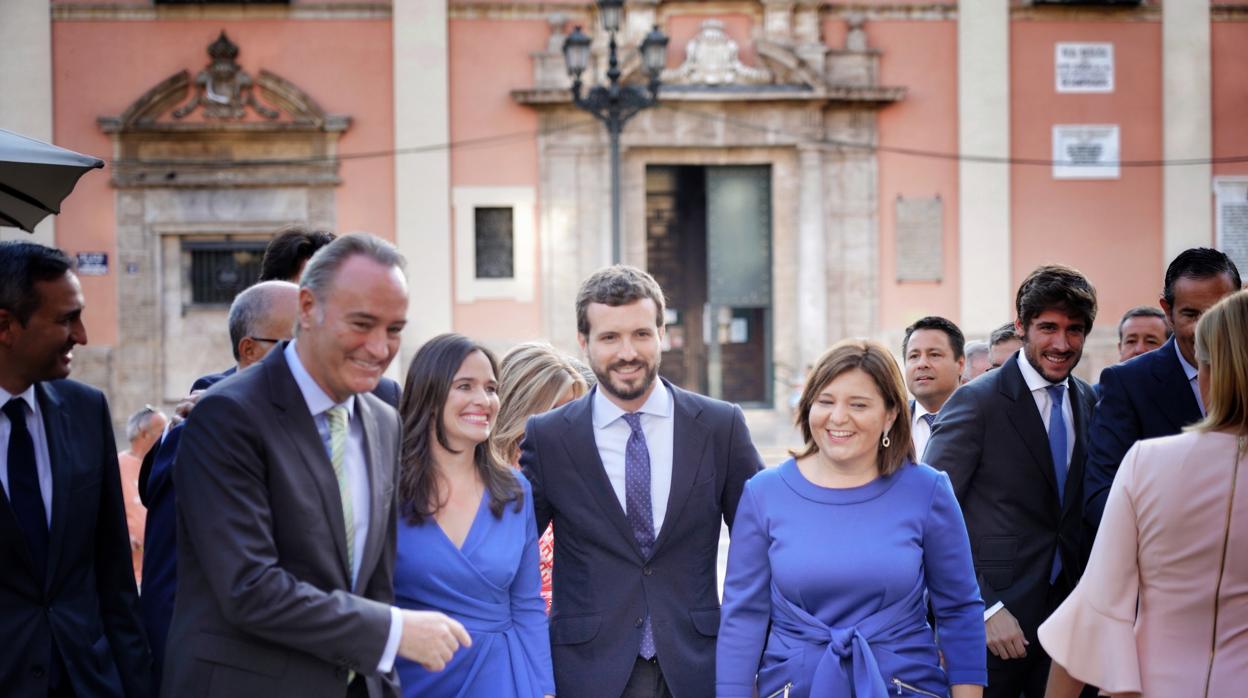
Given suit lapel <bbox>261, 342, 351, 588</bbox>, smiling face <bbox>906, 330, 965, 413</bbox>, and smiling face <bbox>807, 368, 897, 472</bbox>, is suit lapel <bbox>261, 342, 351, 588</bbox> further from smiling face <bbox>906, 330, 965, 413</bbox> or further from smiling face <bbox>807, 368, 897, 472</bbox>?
smiling face <bbox>906, 330, 965, 413</bbox>

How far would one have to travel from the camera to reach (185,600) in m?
2.97

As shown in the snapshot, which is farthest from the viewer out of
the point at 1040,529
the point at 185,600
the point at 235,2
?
the point at 235,2

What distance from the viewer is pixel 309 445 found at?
117 inches

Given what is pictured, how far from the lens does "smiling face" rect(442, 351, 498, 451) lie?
3855 mm

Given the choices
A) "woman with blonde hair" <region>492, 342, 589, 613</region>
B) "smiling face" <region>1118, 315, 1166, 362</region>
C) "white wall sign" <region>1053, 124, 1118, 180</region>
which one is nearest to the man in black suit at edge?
"woman with blonde hair" <region>492, 342, 589, 613</region>

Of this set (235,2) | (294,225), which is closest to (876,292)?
(235,2)

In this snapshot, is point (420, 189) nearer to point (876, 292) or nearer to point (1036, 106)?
point (876, 292)

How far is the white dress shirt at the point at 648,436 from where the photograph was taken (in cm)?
405

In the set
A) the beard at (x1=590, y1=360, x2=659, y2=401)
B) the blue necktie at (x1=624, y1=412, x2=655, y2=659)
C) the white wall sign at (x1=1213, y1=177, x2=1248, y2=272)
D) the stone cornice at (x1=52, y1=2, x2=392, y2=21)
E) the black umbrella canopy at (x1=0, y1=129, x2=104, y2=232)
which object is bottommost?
the blue necktie at (x1=624, y1=412, x2=655, y2=659)

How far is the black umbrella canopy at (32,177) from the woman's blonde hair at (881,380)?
250 cm

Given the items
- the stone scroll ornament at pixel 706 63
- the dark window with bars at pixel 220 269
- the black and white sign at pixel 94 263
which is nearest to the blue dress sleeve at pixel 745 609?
the stone scroll ornament at pixel 706 63

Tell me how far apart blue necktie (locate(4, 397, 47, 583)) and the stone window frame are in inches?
569

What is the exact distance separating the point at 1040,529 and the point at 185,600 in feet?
9.71

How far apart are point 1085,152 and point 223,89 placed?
11.9 m
